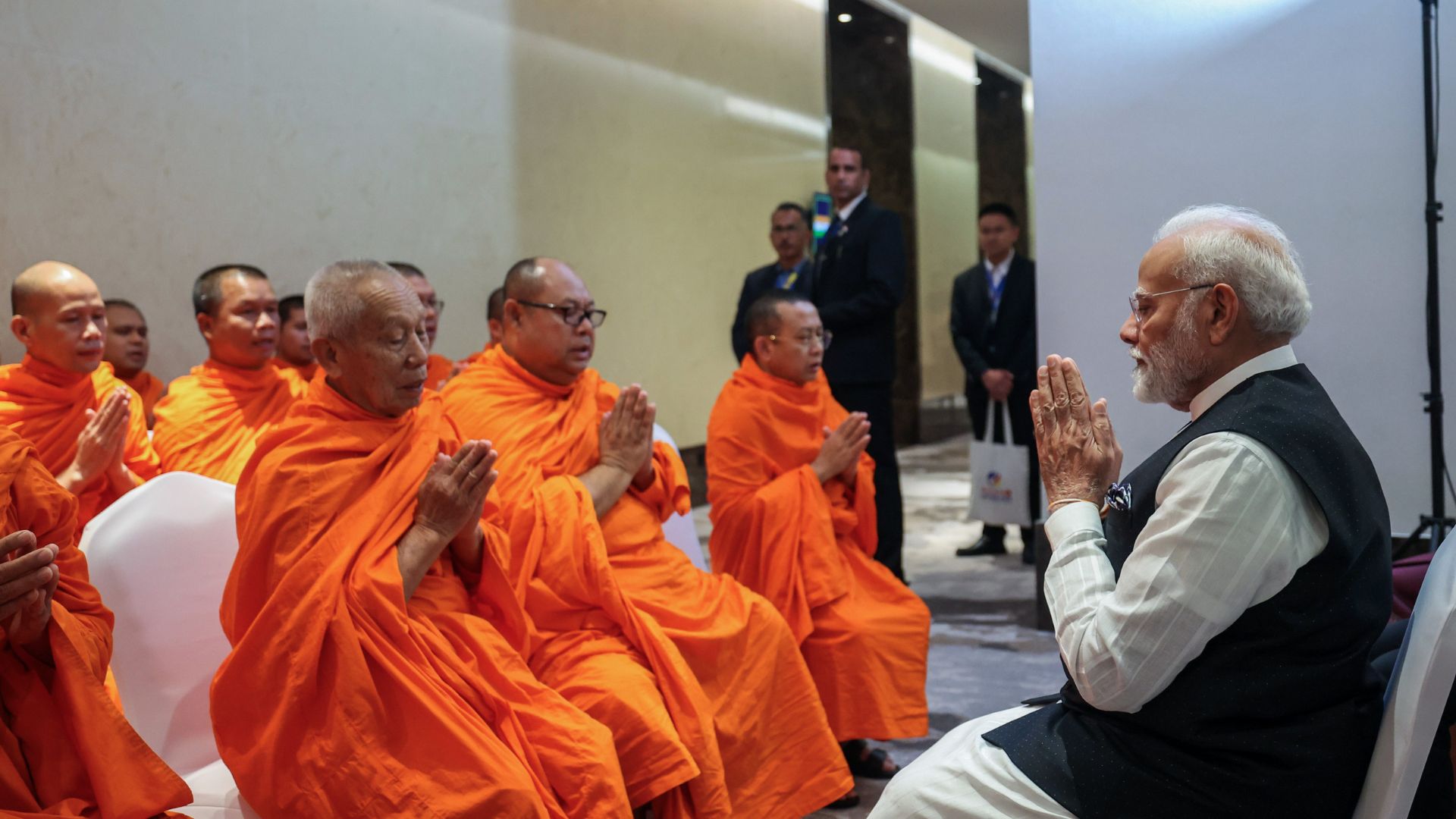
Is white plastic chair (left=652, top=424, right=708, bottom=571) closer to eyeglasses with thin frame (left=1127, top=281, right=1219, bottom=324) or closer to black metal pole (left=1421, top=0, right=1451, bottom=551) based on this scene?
eyeglasses with thin frame (left=1127, top=281, right=1219, bottom=324)

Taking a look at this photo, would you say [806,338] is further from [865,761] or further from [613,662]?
[613,662]

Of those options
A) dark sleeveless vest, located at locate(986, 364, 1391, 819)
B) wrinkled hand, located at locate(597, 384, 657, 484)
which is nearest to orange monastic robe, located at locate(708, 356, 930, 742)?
wrinkled hand, located at locate(597, 384, 657, 484)

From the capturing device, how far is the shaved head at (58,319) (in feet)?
11.8

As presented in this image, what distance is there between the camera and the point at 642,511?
305cm

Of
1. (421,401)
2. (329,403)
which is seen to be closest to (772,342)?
(421,401)

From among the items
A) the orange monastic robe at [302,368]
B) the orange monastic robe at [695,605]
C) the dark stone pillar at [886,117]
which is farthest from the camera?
the dark stone pillar at [886,117]

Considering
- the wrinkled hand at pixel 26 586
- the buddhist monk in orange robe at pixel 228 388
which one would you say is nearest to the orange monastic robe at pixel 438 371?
the buddhist monk in orange robe at pixel 228 388

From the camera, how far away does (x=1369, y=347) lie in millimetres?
3947

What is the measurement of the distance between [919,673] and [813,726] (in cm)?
55

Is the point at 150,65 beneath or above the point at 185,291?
above

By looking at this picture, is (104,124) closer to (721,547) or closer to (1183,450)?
(721,547)

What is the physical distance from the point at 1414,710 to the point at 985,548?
4894 millimetres

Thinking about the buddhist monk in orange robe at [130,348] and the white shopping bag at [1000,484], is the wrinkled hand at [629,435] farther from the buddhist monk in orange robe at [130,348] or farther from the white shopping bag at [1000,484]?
the white shopping bag at [1000,484]

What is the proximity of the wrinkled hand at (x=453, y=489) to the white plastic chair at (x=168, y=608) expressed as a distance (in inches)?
19.3
